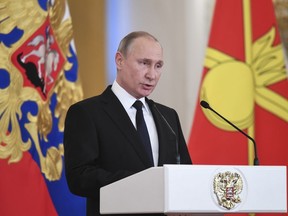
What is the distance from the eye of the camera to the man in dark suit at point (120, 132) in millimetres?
2863

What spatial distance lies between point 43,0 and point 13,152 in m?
0.94

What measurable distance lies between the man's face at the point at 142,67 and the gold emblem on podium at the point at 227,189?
0.81 m

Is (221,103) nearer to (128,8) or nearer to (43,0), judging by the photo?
(128,8)

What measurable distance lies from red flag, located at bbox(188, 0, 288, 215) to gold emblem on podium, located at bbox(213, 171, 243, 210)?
2077 millimetres

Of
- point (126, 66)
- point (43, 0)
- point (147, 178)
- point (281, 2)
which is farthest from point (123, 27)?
point (147, 178)

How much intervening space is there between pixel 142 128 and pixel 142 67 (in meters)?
0.29

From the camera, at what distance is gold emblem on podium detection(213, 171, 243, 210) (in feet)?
7.81

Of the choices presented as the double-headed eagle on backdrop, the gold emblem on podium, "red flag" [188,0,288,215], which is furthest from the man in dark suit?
"red flag" [188,0,288,215]

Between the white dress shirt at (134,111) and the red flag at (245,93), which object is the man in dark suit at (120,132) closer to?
the white dress shirt at (134,111)

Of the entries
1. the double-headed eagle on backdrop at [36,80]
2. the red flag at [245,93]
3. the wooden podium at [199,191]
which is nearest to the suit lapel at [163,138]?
the wooden podium at [199,191]

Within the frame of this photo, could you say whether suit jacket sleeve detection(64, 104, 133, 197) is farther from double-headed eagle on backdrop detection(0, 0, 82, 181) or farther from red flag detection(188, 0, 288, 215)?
red flag detection(188, 0, 288, 215)

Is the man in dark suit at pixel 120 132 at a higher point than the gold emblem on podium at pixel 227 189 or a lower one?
higher

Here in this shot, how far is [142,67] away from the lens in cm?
311

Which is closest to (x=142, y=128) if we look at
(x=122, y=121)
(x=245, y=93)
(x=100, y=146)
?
(x=122, y=121)
